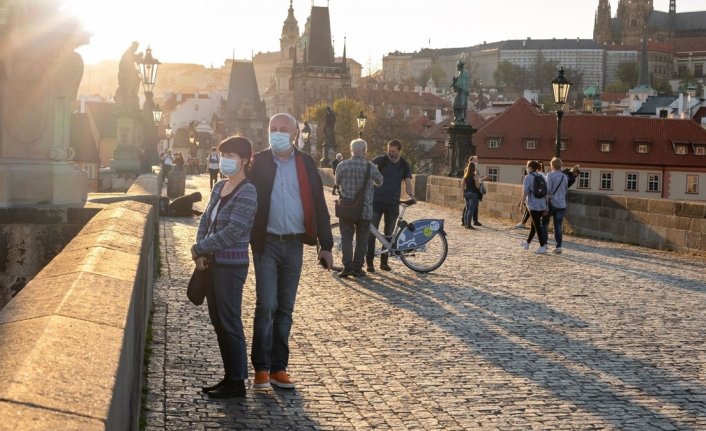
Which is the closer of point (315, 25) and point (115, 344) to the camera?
point (115, 344)

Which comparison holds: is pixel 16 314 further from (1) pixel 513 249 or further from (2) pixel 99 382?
(1) pixel 513 249

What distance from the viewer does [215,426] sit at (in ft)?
20.2

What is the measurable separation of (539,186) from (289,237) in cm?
1105

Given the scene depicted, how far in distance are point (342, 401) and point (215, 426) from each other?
991 millimetres

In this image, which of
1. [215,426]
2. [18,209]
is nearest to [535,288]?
[18,209]

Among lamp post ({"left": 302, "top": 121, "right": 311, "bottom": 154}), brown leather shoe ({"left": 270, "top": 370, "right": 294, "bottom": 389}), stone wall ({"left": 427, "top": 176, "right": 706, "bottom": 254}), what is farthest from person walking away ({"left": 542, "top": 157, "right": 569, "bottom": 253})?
lamp post ({"left": 302, "top": 121, "right": 311, "bottom": 154})

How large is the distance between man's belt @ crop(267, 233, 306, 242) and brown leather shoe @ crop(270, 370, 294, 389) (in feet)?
2.71

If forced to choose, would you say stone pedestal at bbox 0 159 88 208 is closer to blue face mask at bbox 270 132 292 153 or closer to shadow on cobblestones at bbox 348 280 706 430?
blue face mask at bbox 270 132 292 153

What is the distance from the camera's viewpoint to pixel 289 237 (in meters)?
7.41

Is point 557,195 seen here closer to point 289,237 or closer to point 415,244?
point 415,244

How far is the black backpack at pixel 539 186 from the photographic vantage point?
58.7 ft

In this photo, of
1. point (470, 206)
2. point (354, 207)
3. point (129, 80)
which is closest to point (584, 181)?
point (129, 80)

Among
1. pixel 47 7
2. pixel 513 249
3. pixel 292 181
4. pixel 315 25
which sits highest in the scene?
pixel 315 25

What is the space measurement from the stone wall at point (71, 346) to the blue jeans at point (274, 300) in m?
Result: 1.33
